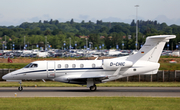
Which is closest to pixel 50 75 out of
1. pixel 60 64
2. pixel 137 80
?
pixel 60 64

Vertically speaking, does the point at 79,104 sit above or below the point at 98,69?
below

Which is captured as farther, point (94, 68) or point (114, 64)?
point (94, 68)

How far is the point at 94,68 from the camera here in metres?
25.3

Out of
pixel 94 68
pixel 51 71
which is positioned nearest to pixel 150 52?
pixel 94 68

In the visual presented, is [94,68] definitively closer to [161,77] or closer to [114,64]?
[114,64]

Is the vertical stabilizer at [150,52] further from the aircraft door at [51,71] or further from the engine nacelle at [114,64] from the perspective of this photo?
the aircraft door at [51,71]

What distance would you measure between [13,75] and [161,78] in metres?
20.7

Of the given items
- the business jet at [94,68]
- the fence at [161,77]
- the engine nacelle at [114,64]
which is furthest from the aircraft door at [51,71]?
the fence at [161,77]

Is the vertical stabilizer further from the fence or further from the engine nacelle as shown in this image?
the fence

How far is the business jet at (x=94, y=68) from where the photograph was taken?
25109mm

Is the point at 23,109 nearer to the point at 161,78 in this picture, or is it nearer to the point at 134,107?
the point at 134,107

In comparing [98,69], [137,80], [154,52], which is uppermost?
[154,52]

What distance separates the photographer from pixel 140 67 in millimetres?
25344

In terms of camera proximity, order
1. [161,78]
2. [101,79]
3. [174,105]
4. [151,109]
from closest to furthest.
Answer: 1. [151,109]
2. [174,105]
3. [101,79]
4. [161,78]
